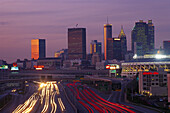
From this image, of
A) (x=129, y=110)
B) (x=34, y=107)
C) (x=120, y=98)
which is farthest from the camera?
(x=120, y=98)

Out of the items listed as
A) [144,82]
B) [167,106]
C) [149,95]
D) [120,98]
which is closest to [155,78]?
[144,82]

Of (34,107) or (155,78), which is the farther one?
(155,78)

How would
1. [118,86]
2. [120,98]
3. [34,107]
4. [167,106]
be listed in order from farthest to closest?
[118,86]
[120,98]
[34,107]
[167,106]

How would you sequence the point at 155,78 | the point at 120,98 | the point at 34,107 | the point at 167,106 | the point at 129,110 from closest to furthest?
the point at 129,110, the point at 167,106, the point at 34,107, the point at 120,98, the point at 155,78

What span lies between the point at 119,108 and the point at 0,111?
125 feet

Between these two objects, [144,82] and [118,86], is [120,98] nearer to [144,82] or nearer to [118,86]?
[144,82]

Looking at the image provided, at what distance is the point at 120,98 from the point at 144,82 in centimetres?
2419

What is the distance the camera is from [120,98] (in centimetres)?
15212

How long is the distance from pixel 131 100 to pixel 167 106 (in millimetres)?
19930

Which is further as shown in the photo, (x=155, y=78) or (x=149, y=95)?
(x=155, y=78)

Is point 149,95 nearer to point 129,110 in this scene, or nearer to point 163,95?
point 163,95

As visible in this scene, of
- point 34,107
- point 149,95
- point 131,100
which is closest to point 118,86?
point 149,95

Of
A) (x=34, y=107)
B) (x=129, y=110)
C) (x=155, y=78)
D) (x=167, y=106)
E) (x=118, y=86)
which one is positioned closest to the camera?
(x=129, y=110)

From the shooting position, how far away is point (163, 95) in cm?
15600
